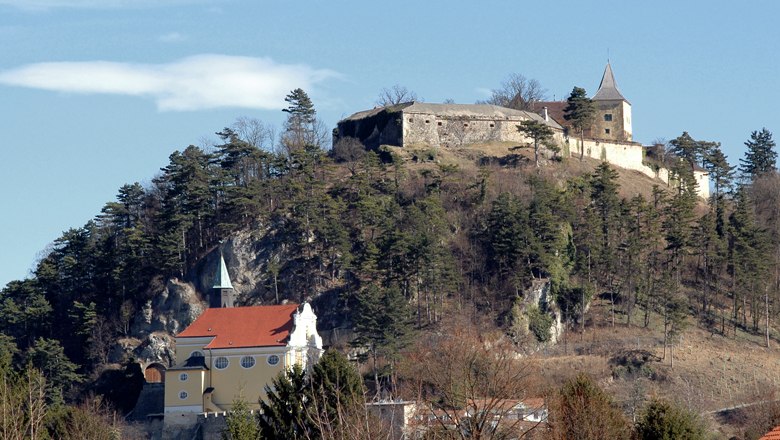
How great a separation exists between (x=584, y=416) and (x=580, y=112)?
180ft

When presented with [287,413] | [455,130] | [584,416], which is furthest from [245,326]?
[584,416]

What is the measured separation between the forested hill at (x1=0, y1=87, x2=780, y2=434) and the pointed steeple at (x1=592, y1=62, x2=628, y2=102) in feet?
34.0

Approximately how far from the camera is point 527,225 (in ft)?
260

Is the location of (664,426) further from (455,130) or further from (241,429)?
(455,130)

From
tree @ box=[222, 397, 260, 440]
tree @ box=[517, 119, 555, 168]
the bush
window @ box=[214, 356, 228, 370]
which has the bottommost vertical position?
tree @ box=[222, 397, 260, 440]

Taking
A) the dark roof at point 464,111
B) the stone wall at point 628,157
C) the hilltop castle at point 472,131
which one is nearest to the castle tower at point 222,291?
the hilltop castle at point 472,131

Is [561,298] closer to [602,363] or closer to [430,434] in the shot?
[602,363]

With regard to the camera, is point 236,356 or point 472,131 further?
point 472,131

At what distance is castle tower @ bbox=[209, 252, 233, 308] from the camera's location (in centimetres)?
7862

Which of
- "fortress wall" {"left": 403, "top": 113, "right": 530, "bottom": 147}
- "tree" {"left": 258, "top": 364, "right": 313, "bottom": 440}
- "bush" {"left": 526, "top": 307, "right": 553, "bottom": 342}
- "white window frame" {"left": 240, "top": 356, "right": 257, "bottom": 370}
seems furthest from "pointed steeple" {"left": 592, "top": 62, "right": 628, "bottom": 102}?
"tree" {"left": 258, "top": 364, "right": 313, "bottom": 440}

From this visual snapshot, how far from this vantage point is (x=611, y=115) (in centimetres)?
10131

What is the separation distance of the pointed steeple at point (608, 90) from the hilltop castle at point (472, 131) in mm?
2070

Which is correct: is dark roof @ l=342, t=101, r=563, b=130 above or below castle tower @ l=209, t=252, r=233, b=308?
above

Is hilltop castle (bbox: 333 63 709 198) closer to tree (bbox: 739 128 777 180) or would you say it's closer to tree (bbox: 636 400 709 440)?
tree (bbox: 739 128 777 180)
